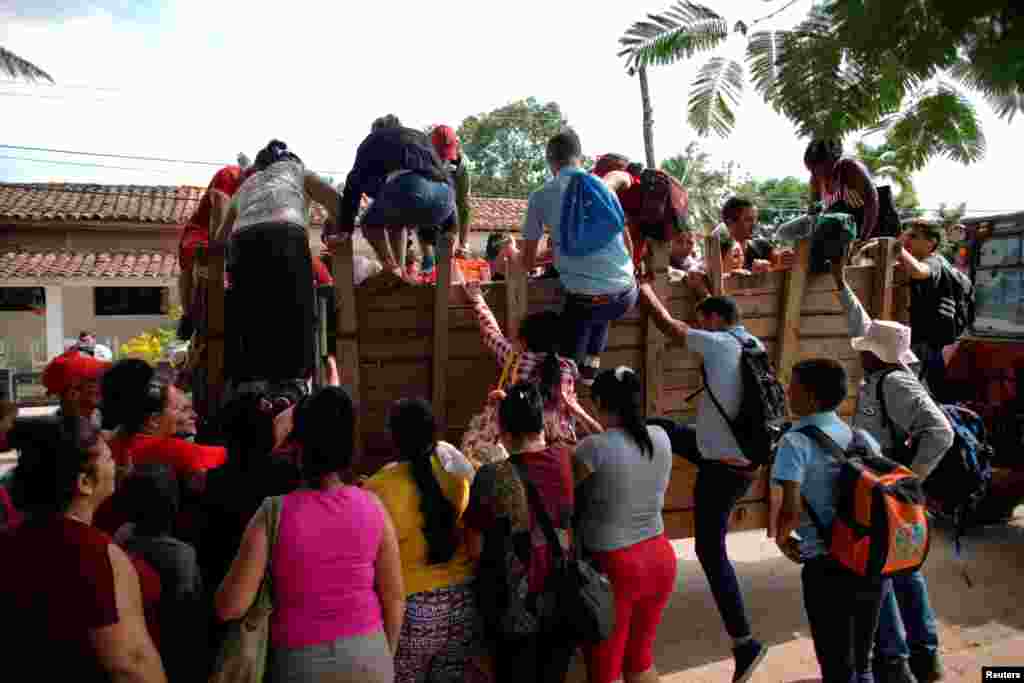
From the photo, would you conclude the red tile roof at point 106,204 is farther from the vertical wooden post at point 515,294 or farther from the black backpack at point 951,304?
the vertical wooden post at point 515,294

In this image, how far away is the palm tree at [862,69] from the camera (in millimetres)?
1262

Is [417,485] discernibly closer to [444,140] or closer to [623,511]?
[623,511]

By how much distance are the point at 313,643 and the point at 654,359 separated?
2.44 meters

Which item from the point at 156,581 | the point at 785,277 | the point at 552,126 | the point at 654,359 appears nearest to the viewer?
the point at 156,581

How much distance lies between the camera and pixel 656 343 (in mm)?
4188

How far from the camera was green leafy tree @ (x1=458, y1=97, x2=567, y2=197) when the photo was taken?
113 ft

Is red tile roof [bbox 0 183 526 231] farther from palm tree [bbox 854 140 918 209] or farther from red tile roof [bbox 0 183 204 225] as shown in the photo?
palm tree [bbox 854 140 918 209]

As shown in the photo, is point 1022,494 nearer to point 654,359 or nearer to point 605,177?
point 654,359

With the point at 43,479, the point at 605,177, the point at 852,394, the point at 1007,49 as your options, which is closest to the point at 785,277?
the point at 852,394

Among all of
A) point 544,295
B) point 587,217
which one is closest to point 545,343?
point 544,295

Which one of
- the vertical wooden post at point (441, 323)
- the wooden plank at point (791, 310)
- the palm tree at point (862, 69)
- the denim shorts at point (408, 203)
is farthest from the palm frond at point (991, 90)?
the wooden plank at point (791, 310)

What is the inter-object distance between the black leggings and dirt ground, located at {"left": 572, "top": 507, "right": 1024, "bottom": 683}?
232cm

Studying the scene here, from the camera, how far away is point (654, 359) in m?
4.20

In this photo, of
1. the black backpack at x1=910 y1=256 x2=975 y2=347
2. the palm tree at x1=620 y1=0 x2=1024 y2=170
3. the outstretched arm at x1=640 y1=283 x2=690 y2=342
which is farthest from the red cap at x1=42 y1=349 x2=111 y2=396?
the black backpack at x1=910 y1=256 x2=975 y2=347
